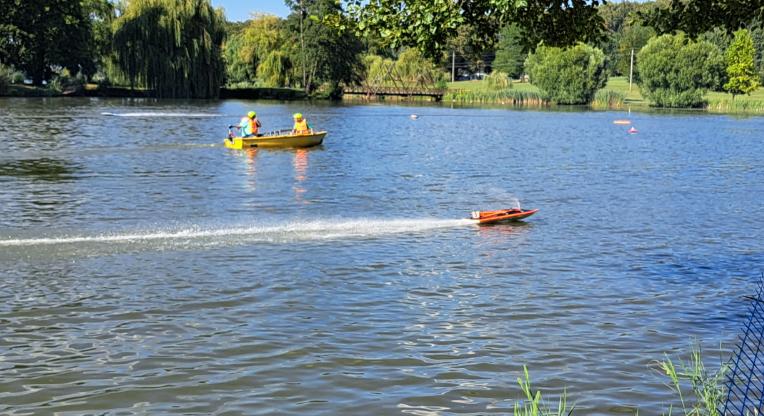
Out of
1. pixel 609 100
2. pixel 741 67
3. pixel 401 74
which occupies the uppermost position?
pixel 741 67

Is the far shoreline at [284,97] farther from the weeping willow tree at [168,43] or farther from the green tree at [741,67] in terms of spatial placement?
the green tree at [741,67]

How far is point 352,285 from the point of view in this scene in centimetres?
1510

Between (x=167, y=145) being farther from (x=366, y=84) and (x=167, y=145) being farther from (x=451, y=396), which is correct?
(x=366, y=84)

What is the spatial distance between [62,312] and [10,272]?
2.99 metres

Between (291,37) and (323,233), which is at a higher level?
(291,37)

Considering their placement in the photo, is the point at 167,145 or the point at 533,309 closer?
the point at 533,309

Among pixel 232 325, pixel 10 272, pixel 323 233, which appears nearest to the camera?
pixel 232 325

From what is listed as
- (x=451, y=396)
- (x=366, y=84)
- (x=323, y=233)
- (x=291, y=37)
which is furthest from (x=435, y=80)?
(x=451, y=396)

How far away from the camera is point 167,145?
42781 mm

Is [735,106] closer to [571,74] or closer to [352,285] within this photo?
[571,74]

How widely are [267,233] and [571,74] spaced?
10315 centimetres

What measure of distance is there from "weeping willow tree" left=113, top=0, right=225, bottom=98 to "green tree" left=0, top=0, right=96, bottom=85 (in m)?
14.7

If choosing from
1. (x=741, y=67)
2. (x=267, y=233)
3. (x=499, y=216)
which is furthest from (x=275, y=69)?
(x=267, y=233)

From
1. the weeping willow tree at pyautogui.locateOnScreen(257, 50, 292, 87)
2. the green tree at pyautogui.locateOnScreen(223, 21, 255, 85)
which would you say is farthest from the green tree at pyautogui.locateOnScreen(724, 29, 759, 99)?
the green tree at pyautogui.locateOnScreen(223, 21, 255, 85)
